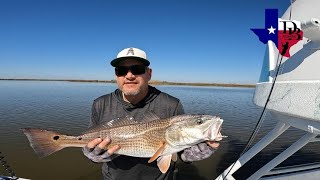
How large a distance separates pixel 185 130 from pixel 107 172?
1.51 metres

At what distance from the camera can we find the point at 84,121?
66.2 ft

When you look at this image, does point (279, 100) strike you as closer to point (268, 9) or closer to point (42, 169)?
point (268, 9)

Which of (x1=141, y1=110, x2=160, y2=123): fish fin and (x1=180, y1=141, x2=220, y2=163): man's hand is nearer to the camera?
(x1=180, y1=141, x2=220, y2=163): man's hand

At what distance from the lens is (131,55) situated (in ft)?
13.1

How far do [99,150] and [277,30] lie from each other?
8.52 feet

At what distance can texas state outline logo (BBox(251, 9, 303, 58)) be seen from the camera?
3.35 m

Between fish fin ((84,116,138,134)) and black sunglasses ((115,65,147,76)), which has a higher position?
black sunglasses ((115,65,147,76))

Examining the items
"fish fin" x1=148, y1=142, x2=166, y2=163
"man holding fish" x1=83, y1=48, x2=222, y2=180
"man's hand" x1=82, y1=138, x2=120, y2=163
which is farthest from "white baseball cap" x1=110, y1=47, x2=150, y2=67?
"fish fin" x1=148, y1=142, x2=166, y2=163

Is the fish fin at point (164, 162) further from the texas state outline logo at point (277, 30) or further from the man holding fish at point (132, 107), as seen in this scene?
the texas state outline logo at point (277, 30)

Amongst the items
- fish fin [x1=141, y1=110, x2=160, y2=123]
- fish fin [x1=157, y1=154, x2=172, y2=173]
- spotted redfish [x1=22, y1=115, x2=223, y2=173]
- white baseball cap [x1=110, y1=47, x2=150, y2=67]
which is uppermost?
white baseball cap [x1=110, y1=47, x2=150, y2=67]

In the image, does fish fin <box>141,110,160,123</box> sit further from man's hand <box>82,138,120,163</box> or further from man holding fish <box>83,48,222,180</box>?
man's hand <box>82,138,120,163</box>

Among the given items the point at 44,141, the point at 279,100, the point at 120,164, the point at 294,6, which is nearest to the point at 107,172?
the point at 120,164

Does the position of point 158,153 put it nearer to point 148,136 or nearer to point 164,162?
point 164,162

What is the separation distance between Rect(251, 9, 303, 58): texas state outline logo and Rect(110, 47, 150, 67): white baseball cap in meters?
1.51
